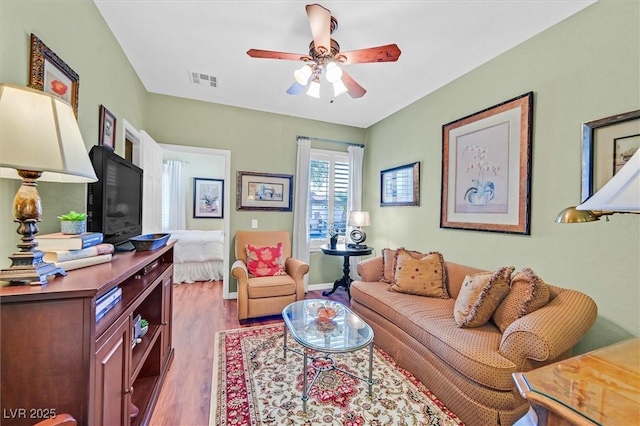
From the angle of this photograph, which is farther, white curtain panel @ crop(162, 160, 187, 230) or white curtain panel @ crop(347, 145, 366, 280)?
white curtain panel @ crop(162, 160, 187, 230)

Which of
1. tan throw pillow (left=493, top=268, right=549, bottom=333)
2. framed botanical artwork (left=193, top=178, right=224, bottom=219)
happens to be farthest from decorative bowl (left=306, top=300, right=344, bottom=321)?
framed botanical artwork (left=193, top=178, right=224, bottom=219)

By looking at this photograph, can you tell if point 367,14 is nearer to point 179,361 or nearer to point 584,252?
point 584,252

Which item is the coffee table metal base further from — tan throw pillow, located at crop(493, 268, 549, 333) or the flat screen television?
the flat screen television

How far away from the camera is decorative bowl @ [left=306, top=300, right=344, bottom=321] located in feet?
6.73

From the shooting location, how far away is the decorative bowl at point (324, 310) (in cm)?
205

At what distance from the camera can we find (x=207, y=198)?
7043mm

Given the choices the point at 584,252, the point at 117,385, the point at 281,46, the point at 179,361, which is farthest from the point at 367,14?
the point at 179,361

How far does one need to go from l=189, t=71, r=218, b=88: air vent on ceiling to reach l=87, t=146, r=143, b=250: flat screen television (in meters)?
1.41

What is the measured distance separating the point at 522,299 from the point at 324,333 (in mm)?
1373

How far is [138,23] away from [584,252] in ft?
12.5

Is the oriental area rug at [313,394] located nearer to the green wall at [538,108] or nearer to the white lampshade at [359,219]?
the green wall at [538,108]

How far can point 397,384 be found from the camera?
194 centimetres

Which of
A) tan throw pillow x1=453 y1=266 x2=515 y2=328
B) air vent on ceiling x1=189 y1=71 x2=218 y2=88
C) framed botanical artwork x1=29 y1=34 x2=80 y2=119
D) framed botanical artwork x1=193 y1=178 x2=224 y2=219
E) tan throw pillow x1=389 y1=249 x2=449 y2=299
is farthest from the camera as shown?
framed botanical artwork x1=193 y1=178 x2=224 y2=219

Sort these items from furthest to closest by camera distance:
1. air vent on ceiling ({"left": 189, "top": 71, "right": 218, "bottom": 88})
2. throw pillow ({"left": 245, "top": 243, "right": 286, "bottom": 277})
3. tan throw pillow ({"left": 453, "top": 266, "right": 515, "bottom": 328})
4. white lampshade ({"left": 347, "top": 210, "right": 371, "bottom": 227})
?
white lampshade ({"left": 347, "top": 210, "right": 371, "bottom": 227}), throw pillow ({"left": 245, "top": 243, "right": 286, "bottom": 277}), air vent on ceiling ({"left": 189, "top": 71, "right": 218, "bottom": 88}), tan throw pillow ({"left": 453, "top": 266, "right": 515, "bottom": 328})
